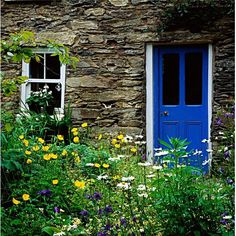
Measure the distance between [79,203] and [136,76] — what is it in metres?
3.74

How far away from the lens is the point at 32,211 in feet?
14.4

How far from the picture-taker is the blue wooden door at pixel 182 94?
820 cm

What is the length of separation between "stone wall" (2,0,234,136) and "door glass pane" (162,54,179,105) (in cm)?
29

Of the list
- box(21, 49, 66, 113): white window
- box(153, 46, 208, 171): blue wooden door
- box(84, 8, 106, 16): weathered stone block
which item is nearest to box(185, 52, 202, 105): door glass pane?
box(153, 46, 208, 171): blue wooden door

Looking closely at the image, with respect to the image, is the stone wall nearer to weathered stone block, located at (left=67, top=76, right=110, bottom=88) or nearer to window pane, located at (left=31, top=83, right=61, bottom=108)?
weathered stone block, located at (left=67, top=76, right=110, bottom=88)

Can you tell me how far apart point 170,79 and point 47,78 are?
1.76 metres

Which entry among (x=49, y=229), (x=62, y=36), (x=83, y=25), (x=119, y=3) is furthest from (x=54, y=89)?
(x=49, y=229)

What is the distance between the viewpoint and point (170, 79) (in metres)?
8.39

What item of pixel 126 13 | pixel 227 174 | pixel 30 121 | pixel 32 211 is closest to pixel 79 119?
pixel 30 121

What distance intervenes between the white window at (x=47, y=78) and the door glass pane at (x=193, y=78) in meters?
1.70

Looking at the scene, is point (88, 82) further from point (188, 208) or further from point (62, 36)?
point (188, 208)

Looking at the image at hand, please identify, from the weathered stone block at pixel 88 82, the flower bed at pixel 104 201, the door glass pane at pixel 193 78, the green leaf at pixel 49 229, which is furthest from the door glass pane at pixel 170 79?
the green leaf at pixel 49 229

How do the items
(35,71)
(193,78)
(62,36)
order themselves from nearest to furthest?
(193,78)
(62,36)
(35,71)

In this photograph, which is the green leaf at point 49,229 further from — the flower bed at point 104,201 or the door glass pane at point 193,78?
the door glass pane at point 193,78
